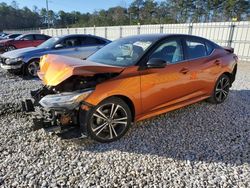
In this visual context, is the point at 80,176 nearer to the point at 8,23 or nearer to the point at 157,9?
the point at 157,9

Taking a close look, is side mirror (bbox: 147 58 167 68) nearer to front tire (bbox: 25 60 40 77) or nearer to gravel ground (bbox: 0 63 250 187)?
gravel ground (bbox: 0 63 250 187)

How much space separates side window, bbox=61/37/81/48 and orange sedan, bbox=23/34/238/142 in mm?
4414

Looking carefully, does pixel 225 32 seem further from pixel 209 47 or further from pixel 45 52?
pixel 45 52

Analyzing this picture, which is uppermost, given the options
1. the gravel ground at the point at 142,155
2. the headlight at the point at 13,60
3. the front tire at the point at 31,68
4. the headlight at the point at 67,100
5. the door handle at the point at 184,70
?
the door handle at the point at 184,70

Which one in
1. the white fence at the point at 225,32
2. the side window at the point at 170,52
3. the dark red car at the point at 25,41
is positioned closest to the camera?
the side window at the point at 170,52

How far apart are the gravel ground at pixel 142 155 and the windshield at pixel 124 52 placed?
113cm

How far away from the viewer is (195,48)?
4379mm

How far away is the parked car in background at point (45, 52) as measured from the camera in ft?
24.3

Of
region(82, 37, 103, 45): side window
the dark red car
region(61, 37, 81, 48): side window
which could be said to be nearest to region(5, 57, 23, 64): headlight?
region(61, 37, 81, 48): side window

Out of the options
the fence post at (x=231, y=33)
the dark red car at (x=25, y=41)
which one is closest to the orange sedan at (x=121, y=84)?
the fence post at (x=231, y=33)

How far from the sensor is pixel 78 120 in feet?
10.1

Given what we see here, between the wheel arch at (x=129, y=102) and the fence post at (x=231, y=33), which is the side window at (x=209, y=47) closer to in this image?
the wheel arch at (x=129, y=102)

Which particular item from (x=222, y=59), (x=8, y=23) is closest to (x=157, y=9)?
(x=222, y=59)

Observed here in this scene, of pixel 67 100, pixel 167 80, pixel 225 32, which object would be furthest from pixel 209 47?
pixel 225 32
